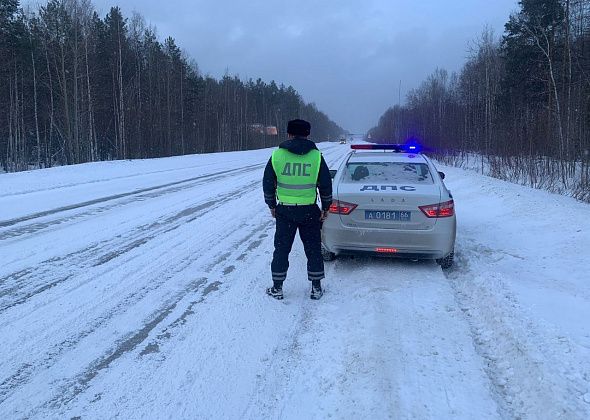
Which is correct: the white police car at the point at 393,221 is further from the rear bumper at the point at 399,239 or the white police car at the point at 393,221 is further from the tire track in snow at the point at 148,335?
the tire track in snow at the point at 148,335

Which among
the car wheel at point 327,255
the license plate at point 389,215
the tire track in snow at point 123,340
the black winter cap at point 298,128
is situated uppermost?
the black winter cap at point 298,128

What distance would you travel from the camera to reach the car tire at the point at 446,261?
6034 millimetres

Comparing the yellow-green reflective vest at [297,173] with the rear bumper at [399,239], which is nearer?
the yellow-green reflective vest at [297,173]

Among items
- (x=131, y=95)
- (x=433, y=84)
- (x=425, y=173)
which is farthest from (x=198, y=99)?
(x=425, y=173)

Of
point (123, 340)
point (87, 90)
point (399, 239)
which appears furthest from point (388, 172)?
point (87, 90)

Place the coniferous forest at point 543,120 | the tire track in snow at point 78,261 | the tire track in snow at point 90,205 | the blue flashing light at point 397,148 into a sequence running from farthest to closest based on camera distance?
the coniferous forest at point 543,120
the tire track in snow at point 90,205
the blue flashing light at point 397,148
the tire track in snow at point 78,261

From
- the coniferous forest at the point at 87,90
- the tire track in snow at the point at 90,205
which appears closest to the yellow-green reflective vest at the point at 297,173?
the tire track in snow at the point at 90,205

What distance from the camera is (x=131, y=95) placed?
4431 centimetres

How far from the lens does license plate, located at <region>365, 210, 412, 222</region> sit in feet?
18.7

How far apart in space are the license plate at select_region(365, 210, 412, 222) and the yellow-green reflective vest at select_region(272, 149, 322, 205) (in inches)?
48.6

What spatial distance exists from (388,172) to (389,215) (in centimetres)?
107

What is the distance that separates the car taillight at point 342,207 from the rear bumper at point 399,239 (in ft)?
0.35

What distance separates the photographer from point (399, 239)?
570 centimetres

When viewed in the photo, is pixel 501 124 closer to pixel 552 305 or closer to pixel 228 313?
pixel 552 305
